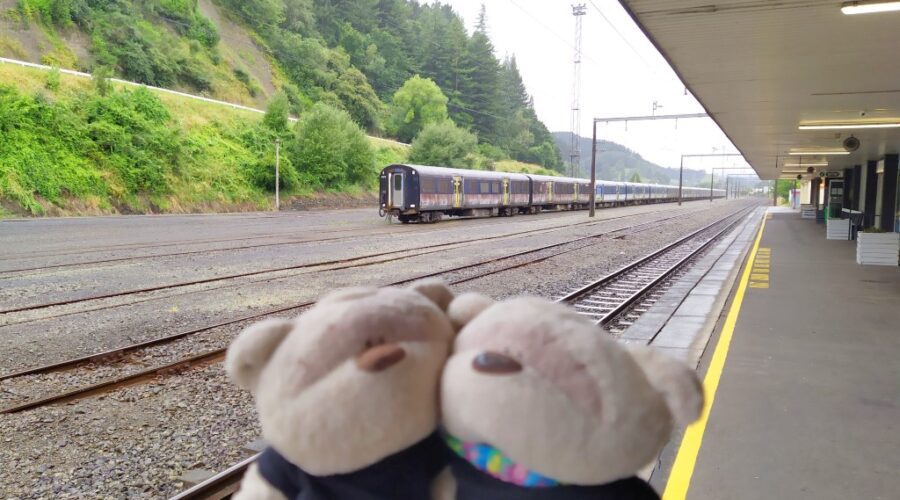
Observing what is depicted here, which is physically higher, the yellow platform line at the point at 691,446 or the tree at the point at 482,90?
the tree at the point at 482,90

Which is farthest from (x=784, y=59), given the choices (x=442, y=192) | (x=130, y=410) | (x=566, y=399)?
(x=442, y=192)

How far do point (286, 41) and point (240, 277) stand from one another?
67308 mm

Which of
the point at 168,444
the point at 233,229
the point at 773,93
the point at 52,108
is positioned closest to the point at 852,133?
the point at 773,93

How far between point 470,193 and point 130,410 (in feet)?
94.6

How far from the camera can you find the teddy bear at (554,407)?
4.07 ft

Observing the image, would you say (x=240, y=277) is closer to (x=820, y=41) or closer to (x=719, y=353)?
(x=719, y=353)

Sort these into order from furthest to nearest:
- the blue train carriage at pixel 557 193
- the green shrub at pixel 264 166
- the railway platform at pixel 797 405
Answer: the blue train carriage at pixel 557 193, the green shrub at pixel 264 166, the railway platform at pixel 797 405

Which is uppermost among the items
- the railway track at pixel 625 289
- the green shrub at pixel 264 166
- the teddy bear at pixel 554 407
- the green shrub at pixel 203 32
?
the green shrub at pixel 203 32

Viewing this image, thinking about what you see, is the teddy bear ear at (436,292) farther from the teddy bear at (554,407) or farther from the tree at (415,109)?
the tree at (415,109)

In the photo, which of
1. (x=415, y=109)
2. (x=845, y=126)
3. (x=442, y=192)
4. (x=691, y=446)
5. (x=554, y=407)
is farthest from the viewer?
(x=415, y=109)

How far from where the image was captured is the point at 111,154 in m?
33.1

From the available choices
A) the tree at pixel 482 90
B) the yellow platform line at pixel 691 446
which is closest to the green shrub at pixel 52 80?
the yellow platform line at pixel 691 446

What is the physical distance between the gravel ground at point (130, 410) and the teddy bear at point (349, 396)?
10.9 feet

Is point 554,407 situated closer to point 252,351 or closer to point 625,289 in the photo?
point 252,351
